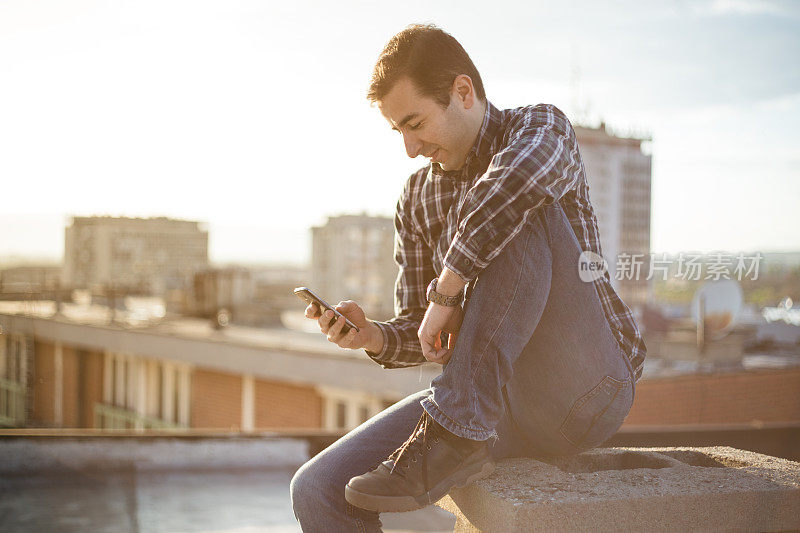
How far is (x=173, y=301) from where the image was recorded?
29141 millimetres

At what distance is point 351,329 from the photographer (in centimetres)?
169

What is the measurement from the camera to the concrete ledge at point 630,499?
4.66ft

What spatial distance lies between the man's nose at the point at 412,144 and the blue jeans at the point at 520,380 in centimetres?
31

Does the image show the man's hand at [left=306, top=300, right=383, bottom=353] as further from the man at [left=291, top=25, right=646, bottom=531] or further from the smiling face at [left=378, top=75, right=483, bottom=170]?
the smiling face at [left=378, top=75, right=483, bottom=170]

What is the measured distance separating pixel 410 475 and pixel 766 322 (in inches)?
838

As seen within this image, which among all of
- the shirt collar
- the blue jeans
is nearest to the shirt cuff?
the blue jeans

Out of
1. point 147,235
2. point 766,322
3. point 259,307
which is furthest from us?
point 147,235

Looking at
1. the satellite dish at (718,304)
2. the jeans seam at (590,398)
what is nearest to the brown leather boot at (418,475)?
the jeans seam at (590,398)

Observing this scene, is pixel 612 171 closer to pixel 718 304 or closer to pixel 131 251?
pixel 131 251

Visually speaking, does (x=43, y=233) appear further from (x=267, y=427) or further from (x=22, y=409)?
(x=267, y=427)

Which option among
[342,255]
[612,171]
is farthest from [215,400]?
[342,255]

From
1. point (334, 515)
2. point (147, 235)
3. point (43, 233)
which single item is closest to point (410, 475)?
point (334, 515)

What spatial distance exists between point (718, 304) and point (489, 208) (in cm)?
961

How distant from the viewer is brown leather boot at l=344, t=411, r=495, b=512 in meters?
1.37
